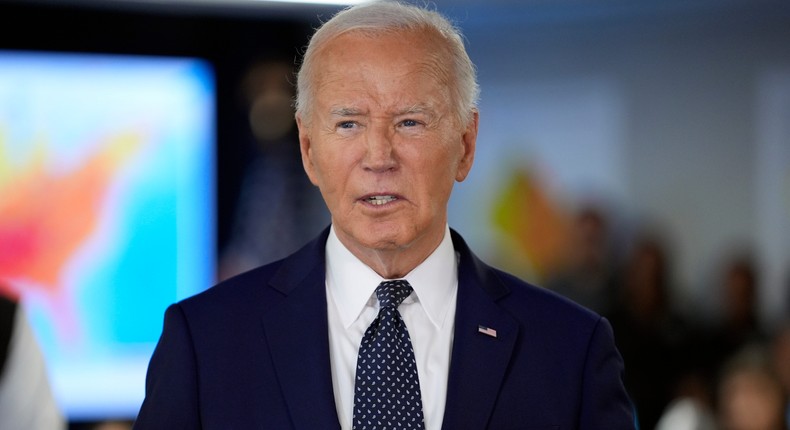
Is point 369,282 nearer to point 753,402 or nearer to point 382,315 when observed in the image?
point 382,315

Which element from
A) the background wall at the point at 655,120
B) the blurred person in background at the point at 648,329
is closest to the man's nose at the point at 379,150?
the blurred person in background at the point at 648,329

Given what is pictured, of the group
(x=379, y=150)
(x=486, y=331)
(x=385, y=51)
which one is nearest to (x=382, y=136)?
(x=379, y=150)

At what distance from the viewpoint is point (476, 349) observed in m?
1.79

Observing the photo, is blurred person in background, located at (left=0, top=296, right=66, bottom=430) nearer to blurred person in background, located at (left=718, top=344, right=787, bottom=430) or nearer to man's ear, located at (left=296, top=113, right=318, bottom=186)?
man's ear, located at (left=296, top=113, right=318, bottom=186)

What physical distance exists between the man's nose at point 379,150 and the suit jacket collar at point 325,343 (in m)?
0.23

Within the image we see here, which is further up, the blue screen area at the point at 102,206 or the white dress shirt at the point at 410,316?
the blue screen area at the point at 102,206

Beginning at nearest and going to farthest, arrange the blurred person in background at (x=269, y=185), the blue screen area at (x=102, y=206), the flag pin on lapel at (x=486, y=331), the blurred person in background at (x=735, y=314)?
the flag pin on lapel at (x=486, y=331) → the blue screen area at (x=102, y=206) → the blurred person in background at (x=269, y=185) → the blurred person in background at (x=735, y=314)

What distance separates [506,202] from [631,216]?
748 mm

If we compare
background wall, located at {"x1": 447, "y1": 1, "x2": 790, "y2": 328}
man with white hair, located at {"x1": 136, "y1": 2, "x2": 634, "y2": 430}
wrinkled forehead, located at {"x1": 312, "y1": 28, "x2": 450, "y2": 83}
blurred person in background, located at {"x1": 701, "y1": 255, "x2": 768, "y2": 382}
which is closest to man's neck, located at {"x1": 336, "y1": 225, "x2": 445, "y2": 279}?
man with white hair, located at {"x1": 136, "y1": 2, "x2": 634, "y2": 430}

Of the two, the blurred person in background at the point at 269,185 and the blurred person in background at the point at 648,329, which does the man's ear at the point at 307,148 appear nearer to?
the blurred person in background at the point at 269,185

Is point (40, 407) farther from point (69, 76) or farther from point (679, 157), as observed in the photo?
point (679, 157)

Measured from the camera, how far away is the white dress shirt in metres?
1.78

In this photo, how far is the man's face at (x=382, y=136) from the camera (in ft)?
5.76

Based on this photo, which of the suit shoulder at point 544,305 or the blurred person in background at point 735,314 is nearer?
the suit shoulder at point 544,305
